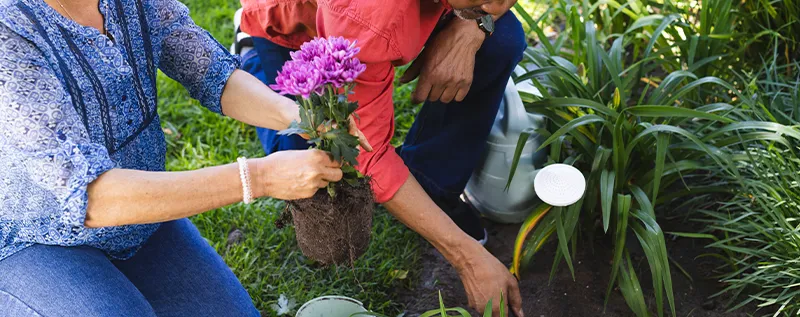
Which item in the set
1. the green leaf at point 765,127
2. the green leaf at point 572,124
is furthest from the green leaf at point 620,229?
the green leaf at point 765,127

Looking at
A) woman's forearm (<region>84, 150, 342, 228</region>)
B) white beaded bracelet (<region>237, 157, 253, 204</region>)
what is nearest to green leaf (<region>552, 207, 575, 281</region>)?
woman's forearm (<region>84, 150, 342, 228</region>)

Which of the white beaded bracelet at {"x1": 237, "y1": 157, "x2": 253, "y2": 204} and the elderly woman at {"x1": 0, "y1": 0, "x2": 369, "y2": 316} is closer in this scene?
the elderly woman at {"x1": 0, "y1": 0, "x2": 369, "y2": 316}

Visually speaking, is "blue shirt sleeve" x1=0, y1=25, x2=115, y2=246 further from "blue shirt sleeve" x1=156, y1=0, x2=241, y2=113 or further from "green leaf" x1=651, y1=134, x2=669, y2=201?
"green leaf" x1=651, y1=134, x2=669, y2=201

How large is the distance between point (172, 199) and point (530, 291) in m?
1.32

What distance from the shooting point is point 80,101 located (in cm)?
159

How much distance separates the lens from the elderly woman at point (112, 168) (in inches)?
56.9

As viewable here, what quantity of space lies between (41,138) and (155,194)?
23 centimetres

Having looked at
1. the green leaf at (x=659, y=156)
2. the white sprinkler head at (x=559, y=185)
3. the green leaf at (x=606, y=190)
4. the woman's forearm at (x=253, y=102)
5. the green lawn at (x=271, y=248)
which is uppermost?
the woman's forearm at (x=253, y=102)

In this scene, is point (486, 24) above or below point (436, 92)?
above

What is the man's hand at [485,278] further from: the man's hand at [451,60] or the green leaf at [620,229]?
the man's hand at [451,60]

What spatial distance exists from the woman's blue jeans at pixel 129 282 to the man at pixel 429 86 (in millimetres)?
501

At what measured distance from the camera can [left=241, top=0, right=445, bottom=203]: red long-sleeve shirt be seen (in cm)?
181

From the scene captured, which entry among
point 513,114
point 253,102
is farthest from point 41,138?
point 513,114

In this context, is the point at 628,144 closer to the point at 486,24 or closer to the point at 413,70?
the point at 486,24
